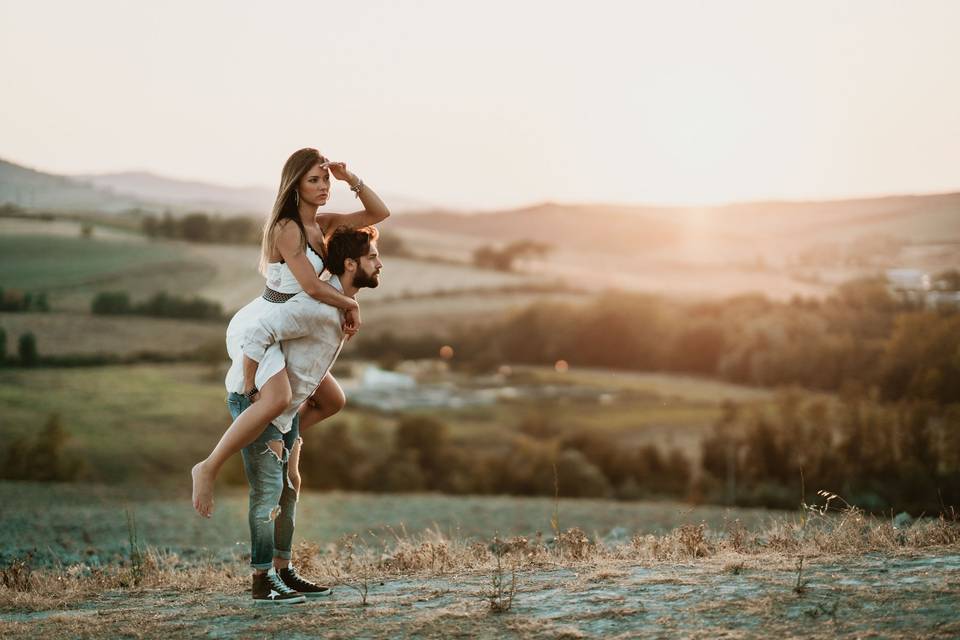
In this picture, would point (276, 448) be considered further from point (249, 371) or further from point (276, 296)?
point (276, 296)

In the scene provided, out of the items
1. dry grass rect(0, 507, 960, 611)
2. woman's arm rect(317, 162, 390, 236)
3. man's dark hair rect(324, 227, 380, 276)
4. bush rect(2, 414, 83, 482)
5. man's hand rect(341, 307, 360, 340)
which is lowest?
bush rect(2, 414, 83, 482)

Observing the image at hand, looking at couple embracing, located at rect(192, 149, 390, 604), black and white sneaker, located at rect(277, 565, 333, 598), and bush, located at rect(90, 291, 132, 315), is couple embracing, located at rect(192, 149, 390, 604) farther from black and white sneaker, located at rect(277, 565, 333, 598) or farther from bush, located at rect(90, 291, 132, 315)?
bush, located at rect(90, 291, 132, 315)

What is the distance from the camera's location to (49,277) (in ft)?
113

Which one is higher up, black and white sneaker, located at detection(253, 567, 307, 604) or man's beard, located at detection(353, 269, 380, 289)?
man's beard, located at detection(353, 269, 380, 289)

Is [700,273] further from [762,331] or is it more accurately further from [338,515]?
[338,515]

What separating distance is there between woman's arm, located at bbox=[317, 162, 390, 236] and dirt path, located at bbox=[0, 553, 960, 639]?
226 cm

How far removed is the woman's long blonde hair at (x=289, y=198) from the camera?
5.82 metres

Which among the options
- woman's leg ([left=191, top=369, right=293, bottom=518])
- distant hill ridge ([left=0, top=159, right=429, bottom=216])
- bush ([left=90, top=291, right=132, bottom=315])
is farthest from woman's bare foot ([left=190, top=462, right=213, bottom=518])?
bush ([left=90, top=291, right=132, bottom=315])

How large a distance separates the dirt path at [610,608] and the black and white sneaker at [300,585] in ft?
0.35

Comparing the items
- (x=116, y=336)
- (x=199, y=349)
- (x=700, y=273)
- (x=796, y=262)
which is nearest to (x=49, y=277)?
(x=116, y=336)

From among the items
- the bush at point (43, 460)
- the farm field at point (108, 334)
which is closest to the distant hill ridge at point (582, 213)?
the farm field at point (108, 334)

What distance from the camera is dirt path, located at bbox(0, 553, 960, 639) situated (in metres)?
4.73

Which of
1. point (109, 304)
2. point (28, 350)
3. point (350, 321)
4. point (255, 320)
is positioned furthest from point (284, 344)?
point (109, 304)

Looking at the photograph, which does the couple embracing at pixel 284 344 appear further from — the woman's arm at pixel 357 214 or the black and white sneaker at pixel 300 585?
the woman's arm at pixel 357 214
